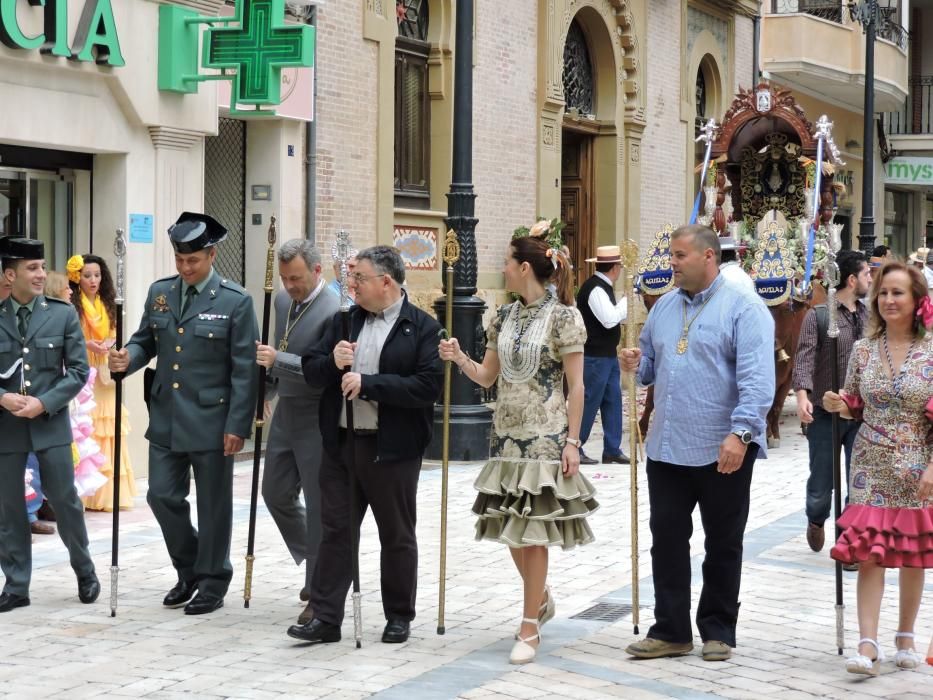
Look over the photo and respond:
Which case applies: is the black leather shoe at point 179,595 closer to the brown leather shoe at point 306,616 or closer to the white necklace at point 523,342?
the brown leather shoe at point 306,616

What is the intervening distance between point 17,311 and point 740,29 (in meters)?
20.7

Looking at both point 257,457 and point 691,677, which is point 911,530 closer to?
point 691,677

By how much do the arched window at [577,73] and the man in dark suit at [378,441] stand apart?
568 inches

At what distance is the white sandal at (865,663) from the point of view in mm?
6707

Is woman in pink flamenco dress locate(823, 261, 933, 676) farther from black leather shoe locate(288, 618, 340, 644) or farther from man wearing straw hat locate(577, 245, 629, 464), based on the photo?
man wearing straw hat locate(577, 245, 629, 464)

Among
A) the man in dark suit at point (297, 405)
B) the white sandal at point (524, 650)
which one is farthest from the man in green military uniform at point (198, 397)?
the white sandal at point (524, 650)

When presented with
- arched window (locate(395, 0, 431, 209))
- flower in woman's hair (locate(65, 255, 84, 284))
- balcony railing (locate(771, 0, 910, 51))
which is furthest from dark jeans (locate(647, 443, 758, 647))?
balcony railing (locate(771, 0, 910, 51))

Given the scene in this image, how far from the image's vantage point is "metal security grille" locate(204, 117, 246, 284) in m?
15.1

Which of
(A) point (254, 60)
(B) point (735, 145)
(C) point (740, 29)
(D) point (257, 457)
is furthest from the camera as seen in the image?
(C) point (740, 29)

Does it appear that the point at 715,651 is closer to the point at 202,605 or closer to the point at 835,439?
the point at 835,439

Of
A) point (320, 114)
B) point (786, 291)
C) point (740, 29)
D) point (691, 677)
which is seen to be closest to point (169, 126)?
point (320, 114)

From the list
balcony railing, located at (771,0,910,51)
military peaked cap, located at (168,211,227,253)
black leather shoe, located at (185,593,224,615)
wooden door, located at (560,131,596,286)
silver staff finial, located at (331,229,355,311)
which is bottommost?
black leather shoe, located at (185,593,224,615)

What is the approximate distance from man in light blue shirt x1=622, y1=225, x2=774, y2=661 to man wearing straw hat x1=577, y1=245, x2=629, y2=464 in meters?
6.62

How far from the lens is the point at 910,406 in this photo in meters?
6.84
